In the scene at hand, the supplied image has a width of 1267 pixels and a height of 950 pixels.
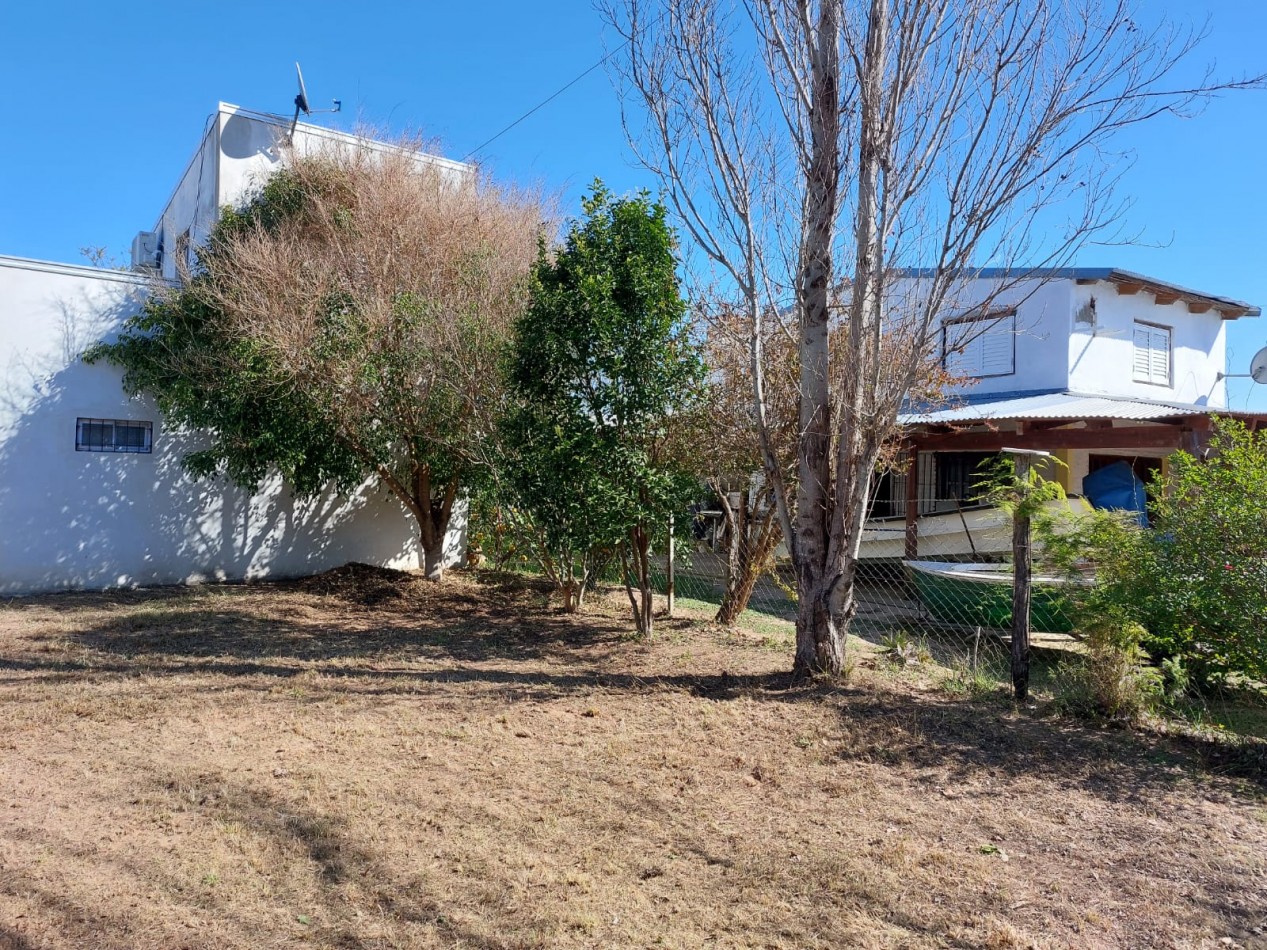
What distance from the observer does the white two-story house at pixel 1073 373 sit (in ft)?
45.9

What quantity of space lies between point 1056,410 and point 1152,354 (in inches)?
229

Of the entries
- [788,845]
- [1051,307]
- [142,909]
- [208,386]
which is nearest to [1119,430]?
[1051,307]

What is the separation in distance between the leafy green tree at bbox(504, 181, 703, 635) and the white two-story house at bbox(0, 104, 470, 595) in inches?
245

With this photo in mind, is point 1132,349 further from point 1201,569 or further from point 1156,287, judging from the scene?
point 1201,569

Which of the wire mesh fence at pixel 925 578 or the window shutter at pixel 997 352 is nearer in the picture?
the wire mesh fence at pixel 925 578

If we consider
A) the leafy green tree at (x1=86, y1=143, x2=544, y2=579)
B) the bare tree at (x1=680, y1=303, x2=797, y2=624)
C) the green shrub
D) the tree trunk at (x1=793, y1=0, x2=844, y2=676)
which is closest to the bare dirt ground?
the green shrub

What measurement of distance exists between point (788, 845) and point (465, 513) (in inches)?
399

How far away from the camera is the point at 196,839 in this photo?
3656 mm

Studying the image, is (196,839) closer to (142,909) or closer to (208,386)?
(142,909)

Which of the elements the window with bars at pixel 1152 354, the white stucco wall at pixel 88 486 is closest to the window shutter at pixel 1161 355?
the window with bars at pixel 1152 354

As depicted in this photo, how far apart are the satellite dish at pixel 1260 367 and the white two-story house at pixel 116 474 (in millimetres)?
14277

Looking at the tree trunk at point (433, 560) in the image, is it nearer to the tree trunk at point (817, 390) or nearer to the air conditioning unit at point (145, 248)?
the tree trunk at point (817, 390)

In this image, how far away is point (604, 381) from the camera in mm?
7309

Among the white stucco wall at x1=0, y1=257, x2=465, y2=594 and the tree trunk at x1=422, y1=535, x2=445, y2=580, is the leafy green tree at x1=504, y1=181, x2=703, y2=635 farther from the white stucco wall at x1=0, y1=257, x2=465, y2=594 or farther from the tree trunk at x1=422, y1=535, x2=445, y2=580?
the white stucco wall at x1=0, y1=257, x2=465, y2=594
